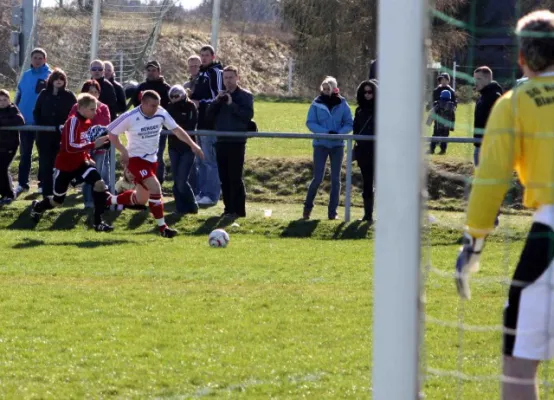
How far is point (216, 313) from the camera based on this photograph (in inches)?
322

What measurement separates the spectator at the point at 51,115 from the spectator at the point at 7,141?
276 millimetres

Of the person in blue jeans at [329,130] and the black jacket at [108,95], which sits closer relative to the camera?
the person in blue jeans at [329,130]

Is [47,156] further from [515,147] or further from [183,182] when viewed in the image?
[515,147]

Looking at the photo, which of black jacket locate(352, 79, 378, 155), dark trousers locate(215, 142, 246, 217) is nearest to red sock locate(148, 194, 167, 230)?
dark trousers locate(215, 142, 246, 217)

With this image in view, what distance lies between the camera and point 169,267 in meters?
10.5

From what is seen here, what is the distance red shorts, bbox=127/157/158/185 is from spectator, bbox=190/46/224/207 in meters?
1.80

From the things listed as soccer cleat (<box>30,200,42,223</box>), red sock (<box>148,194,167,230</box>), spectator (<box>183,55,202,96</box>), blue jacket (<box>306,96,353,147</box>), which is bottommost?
soccer cleat (<box>30,200,42,223</box>)

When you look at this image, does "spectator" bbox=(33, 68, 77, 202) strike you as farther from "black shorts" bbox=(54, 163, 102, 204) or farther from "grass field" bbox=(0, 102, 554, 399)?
"black shorts" bbox=(54, 163, 102, 204)

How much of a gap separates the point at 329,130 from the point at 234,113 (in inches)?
47.8

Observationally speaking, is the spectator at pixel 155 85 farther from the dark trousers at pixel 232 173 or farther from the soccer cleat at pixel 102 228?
the soccer cleat at pixel 102 228

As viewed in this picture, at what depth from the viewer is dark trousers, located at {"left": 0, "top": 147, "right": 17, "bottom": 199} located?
1449 cm

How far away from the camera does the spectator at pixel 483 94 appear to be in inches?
369

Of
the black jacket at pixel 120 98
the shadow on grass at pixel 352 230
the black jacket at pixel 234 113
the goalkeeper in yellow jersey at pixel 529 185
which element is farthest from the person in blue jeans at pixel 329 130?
the goalkeeper in yellow jersey at pixel 529 185

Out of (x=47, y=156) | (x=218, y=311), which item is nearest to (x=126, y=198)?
(x=47, y=156)
